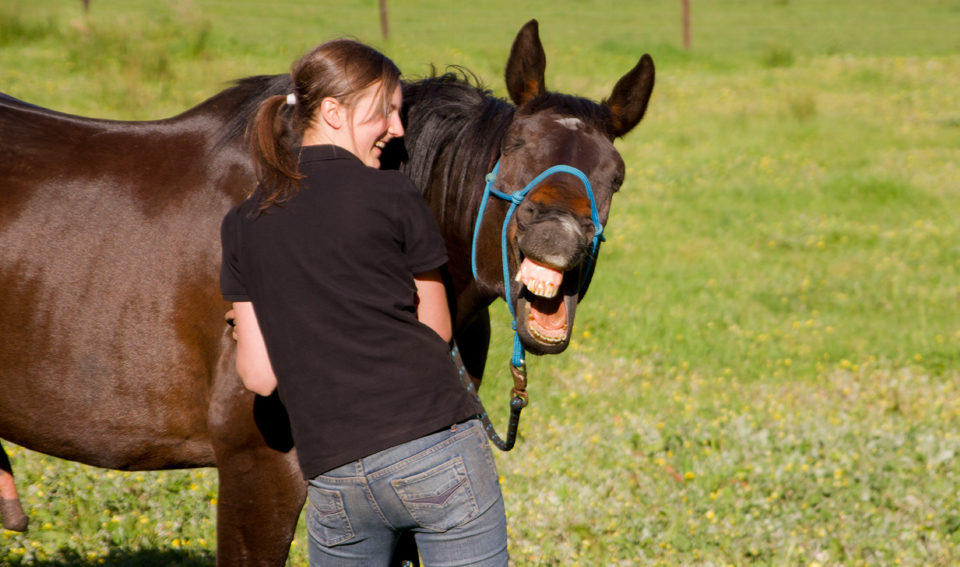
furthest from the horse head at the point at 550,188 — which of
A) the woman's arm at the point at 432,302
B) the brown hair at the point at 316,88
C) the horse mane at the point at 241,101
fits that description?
the horse mane at the point at 241,101

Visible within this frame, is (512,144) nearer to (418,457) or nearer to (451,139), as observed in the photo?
(451,139)

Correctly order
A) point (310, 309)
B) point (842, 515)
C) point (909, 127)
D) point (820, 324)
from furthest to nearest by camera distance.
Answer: point (909, 127) → point (820, 324) → point (842, 515) → point (310, 309)

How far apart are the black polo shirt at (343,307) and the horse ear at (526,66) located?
774 millimetres

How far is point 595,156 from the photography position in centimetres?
244

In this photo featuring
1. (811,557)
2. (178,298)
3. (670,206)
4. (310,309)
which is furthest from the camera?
(670,206)

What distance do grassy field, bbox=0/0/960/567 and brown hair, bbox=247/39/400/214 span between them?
160 centimetres

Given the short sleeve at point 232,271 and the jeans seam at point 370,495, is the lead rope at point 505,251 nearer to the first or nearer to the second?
the jeans seam at point 370,495

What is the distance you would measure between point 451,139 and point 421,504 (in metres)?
1.18

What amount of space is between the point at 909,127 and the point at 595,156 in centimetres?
1314

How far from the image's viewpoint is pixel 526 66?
264 cm

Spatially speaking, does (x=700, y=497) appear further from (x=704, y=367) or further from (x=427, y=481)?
(x=427, y=481)

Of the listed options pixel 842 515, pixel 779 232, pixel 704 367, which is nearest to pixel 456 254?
pixel 842 515

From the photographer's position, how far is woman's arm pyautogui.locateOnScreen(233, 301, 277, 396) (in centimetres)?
206

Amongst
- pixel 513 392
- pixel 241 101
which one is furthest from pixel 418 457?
pixel 241 101
